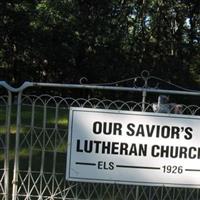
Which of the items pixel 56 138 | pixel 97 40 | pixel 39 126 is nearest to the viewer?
pixel 56 138

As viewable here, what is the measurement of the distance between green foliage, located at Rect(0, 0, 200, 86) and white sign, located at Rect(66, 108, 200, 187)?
63.9 ft

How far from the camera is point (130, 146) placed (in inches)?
192

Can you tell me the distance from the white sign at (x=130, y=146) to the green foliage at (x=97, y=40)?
63.9 ft

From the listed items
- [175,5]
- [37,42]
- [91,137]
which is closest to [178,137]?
[91,137]

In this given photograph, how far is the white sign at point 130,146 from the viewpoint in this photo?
190 inches

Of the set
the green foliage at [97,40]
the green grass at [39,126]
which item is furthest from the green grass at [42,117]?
the green foliage at [97,40]

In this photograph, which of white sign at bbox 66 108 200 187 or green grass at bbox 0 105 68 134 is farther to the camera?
green grass at bbox 0 105 68 134

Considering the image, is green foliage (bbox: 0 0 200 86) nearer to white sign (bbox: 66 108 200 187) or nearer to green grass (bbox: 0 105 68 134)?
green grass (bbox: 0 105 68 134)

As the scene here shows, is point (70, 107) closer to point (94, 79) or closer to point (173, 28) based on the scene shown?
point (94, 79)

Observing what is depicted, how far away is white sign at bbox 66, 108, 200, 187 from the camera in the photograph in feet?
15.9

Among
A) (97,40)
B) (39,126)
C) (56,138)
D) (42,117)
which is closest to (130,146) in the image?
(56,138)

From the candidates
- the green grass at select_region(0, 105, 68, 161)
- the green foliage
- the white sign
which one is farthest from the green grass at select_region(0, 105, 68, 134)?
the green foliage

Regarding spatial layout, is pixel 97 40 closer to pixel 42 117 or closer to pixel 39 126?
pixel 42 117

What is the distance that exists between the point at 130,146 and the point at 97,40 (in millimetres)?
20667
